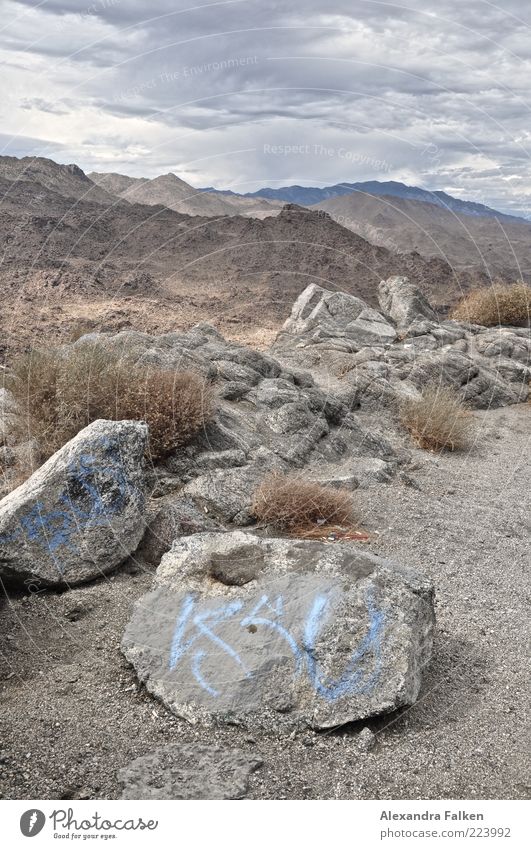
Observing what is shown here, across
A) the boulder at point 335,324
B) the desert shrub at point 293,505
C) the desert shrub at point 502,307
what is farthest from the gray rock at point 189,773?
the desert shrub at point 502,307

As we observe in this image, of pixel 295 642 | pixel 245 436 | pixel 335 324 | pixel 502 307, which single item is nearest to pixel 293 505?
pixel 245 436

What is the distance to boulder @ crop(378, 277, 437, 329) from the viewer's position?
18.9 metres

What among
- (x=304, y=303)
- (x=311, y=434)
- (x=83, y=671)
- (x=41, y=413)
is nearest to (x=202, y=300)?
(x=304, y=303)

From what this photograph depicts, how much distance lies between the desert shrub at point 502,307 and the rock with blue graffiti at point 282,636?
16852mm

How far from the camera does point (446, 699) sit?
15.7 ft

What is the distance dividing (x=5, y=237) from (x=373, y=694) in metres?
30.5

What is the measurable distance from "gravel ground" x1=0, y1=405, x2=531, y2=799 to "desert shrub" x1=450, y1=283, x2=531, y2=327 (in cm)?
1478

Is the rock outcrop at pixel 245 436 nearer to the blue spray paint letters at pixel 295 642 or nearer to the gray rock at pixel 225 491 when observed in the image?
the gray rock at pixel 225 491

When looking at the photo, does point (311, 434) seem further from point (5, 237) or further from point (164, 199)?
point (164, 199)

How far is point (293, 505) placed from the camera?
22.8 feet

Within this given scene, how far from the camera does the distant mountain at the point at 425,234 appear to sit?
4397 cm
